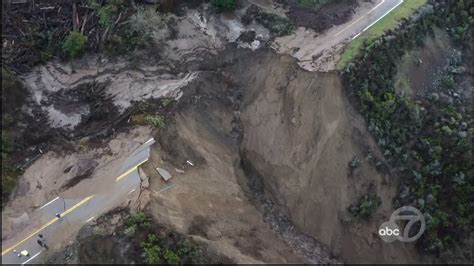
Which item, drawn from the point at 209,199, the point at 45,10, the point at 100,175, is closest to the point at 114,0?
the point at 45,10

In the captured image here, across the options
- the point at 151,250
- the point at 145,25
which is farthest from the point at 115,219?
the point at 145,25

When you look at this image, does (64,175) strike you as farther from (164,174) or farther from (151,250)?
(151,250)

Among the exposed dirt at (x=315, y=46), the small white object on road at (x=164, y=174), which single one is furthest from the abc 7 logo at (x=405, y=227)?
the small white object on road at (x=164, y=174)

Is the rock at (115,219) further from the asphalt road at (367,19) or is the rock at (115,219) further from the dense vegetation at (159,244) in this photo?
the asphalt road at (367,19)

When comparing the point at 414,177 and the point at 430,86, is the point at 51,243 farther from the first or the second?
the point at 430,86

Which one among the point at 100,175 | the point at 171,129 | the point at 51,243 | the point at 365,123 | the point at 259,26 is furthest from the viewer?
the point at 259,26

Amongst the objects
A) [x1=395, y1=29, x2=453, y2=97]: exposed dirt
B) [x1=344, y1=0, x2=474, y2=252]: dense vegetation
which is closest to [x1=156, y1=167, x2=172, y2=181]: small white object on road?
[x1=344, y1=0, x2=474, y2=252]: dense vegetation

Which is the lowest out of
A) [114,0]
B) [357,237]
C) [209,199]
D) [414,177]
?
[357,237]
